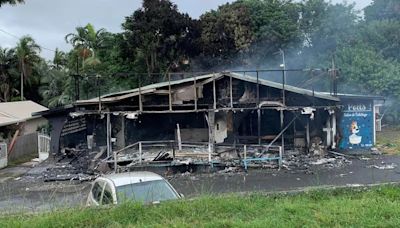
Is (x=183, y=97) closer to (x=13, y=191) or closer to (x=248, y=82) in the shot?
(x=248, y=82)

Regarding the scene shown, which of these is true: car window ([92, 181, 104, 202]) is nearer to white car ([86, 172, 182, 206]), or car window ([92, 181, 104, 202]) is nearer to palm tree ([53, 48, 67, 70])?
white car ([86, 172, 182, 206])

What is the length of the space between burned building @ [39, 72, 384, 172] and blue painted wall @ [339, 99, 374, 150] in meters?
0.35

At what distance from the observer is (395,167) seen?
1775cm

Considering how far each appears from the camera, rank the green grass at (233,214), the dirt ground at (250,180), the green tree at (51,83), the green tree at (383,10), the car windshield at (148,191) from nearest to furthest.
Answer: the green grass at (233,214)
the car windshield at (148,191)
the dirt ground at (250,180)
the green tree at (51,83)
the green tree at (383,10)

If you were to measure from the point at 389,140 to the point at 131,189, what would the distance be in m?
23.2

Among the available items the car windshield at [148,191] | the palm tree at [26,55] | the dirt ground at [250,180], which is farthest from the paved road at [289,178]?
the palm tree at [26,55]

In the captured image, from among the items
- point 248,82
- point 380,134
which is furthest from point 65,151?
point 380,134

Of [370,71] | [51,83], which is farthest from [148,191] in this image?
[51,83]

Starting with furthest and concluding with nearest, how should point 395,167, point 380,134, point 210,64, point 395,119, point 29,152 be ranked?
point 210,64 → point 395,119 → point 380,134 → point 29,152 → point 395,167

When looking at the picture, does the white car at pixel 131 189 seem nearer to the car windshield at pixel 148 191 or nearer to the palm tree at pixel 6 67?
the car windshield at pixel 148 191

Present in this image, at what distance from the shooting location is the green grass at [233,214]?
5.33m

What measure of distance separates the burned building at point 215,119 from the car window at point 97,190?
33.9ft

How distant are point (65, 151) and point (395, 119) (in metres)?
27.0

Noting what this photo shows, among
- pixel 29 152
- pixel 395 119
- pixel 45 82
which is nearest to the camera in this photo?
pixel 29 152
